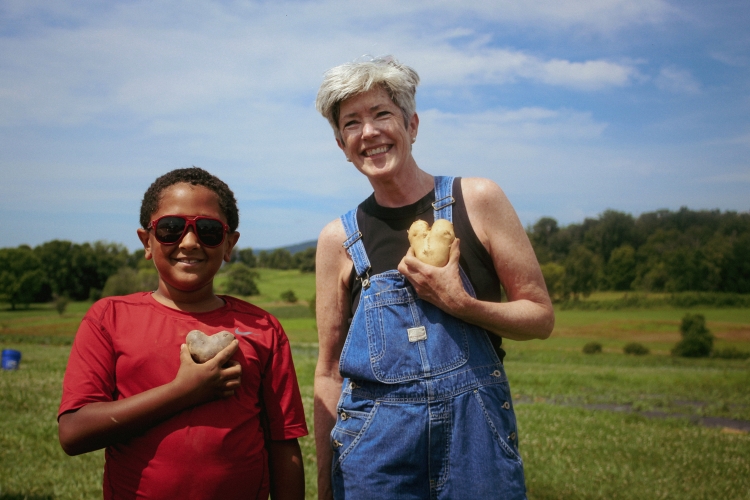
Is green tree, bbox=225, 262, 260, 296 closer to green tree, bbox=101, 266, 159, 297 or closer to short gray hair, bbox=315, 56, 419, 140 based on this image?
green tree, bbox=101, 266, 159, 297

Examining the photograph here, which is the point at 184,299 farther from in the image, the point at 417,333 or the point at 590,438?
the point at 590,438

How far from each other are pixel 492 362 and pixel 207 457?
45.4 inches

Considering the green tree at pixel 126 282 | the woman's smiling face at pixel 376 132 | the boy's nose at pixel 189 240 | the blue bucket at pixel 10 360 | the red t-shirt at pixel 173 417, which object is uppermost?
the green tree at pixel 126 282

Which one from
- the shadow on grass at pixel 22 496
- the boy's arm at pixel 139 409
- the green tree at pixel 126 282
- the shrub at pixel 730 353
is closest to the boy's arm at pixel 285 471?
the boy's arm at pixel 139 409

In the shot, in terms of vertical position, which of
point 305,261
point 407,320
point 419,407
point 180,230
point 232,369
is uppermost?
point 305,261

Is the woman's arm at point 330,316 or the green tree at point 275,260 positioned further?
the green tree at point 275,260

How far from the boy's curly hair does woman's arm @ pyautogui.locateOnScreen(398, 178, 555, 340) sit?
771 millimetres

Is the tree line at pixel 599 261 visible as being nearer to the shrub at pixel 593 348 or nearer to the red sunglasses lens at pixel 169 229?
the shrub at pixel 593 348

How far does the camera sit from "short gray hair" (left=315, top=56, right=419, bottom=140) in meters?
2.45

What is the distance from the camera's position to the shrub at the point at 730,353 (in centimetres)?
3550

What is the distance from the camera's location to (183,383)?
6.50 feet

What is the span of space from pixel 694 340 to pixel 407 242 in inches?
1553

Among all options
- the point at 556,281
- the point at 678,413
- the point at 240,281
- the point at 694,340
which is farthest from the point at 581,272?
the point at 678,413

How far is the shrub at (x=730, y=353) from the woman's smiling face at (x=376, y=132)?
39489mm
